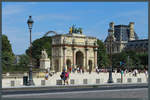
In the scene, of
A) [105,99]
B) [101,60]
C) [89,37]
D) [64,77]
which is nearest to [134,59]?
[101,60]

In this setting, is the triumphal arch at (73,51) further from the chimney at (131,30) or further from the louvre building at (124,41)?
the chimney at (131,30)

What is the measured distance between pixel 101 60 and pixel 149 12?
274ft

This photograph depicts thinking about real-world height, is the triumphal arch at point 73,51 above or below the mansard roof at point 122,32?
below

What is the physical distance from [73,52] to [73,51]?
0.95 ft

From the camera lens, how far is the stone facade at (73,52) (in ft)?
263

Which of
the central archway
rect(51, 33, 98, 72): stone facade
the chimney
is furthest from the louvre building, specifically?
rect(51, 33, 98, 72): stone facade

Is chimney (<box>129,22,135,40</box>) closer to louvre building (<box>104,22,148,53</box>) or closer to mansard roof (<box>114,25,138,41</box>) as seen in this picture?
louvre building (<box>104,22,148,53</box>)

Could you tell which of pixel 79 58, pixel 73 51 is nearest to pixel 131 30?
pixel 79 58

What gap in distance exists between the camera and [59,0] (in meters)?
14.6

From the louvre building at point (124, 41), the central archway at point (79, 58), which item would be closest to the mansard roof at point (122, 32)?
the louvre building at point (124, 41)

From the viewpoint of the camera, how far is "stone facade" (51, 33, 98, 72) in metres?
80.3

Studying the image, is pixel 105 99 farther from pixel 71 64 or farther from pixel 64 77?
pixel 71 64

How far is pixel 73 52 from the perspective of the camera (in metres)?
81.8

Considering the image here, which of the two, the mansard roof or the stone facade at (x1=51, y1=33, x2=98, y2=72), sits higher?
the mansard roof
